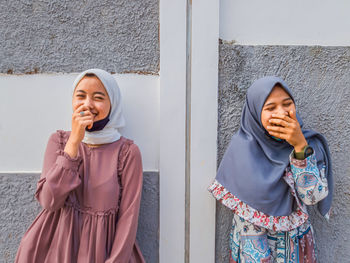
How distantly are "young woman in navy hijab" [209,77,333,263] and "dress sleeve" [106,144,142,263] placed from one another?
1.73 feet

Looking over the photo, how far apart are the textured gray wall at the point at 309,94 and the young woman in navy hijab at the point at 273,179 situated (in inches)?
9.0

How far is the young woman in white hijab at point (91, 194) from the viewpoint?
60.0 inches

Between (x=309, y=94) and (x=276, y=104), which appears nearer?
(x=276, y=104)

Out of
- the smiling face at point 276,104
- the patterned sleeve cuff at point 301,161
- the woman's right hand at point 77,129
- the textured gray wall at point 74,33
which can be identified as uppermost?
the textured gray wall at point 74,33

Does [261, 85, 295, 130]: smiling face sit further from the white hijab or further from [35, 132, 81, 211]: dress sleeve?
[35, 132, 81, 211]: dress sleeve

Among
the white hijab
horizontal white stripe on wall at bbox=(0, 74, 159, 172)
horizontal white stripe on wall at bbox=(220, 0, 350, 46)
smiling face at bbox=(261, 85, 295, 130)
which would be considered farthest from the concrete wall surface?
smiling face at bbox=(261, 85, 295, 130)

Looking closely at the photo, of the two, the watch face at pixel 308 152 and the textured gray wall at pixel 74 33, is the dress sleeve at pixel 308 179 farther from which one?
the textured gray wall at pixel 74 33

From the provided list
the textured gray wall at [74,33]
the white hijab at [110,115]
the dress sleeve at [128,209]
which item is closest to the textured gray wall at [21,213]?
the dress sleeve at [128,209]

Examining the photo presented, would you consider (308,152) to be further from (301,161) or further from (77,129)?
(77,129)

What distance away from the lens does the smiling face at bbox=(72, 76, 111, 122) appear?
1.58 meters

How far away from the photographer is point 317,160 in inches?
65.7

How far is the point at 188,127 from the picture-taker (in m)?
1.94

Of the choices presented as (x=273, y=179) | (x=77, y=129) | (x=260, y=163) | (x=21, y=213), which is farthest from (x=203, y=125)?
(x=21, y=213)

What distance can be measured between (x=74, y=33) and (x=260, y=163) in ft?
5.14
